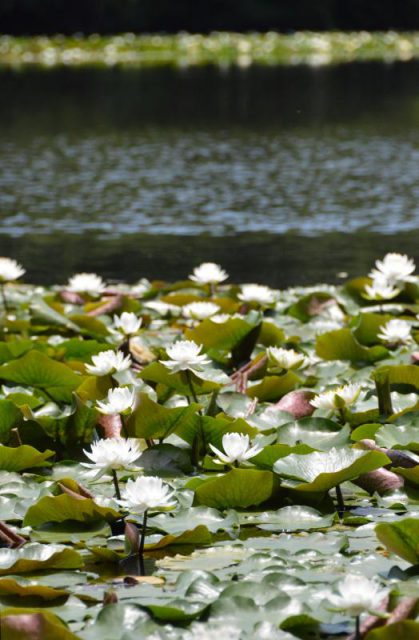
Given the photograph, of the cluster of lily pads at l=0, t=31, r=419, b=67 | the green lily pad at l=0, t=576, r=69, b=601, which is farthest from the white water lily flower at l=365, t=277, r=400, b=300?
the cluster of lily pads at l=0, t=31, r=419, b=67

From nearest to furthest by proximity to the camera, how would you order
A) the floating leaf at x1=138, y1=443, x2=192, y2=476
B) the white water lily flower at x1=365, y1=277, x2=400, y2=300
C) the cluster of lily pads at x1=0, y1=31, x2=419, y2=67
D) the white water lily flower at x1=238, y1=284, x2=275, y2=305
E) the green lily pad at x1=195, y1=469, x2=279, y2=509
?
the green lily pad at x1=195, y1=469, x2=279, y2=509 → the floating leaf at x1=138, y1=443, x2=192, y2=476 → the white water lily flower at x1=365, y1=277, x2=400, y2=300 → the white water lily flower at x1=238, y1=284, x2=275, y2=305 → the cluster of lily pads at x1=0, y1=31, x2=419, y2=67

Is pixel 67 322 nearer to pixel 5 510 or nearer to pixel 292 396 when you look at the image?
pixel 292 396

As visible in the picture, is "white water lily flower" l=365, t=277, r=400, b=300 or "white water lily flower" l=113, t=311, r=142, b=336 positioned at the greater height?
"white water lily flower" l=113, t=311, r=142, b=336

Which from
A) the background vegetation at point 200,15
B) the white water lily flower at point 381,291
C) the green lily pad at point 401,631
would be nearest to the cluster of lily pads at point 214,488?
the green lily pad at point 401,631

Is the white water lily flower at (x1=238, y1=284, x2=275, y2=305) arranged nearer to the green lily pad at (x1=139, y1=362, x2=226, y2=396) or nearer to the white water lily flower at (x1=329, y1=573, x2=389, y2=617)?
the green lily pad at (x1=139, y1=362, x2=226, y2=396)

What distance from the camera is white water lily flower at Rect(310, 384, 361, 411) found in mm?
2965

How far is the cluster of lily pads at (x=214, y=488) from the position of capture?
6.70ft

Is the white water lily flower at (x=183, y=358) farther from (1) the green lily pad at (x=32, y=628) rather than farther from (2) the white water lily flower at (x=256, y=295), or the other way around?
(2) the white water lily flower at (x=256, y=295)

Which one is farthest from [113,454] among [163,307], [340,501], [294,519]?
Answer: [163,307]

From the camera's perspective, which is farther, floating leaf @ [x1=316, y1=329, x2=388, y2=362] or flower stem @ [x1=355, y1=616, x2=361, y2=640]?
floating leaf @ [x1=316, y1=329, x2=388, y2=362]

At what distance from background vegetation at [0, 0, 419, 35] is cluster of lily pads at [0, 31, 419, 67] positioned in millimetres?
1990

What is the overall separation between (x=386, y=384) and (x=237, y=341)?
739 millimetres

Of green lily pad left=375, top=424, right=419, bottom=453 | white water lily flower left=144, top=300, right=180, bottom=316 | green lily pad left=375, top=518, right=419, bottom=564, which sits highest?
green lily pad left=375, top=518, right=419, bottom=564

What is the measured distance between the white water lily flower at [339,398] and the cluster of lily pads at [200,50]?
95.3 ft
